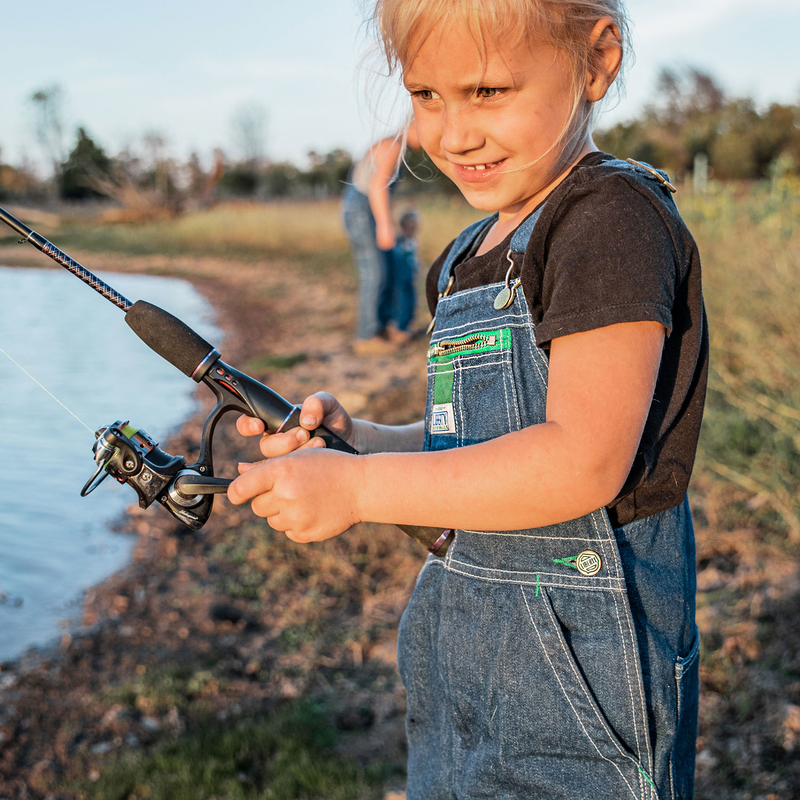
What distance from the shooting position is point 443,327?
4.28 feet

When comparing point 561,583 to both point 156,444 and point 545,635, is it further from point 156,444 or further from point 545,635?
point 156,444

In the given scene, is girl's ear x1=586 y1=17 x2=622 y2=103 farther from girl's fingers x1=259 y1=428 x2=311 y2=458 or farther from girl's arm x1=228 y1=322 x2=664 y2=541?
girl's fingers x1=259 y1=428 x2=311 y2=458

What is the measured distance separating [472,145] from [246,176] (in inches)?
1548

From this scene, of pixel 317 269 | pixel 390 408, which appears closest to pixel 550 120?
pixel 390 408

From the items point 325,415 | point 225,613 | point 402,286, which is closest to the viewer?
point 325,415

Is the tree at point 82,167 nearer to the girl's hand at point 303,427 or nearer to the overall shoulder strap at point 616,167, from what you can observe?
the girl's hand at point 303,427

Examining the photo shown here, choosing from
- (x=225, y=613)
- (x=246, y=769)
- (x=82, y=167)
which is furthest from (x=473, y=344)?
(x=225, y=613)

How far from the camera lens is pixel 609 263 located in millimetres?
963

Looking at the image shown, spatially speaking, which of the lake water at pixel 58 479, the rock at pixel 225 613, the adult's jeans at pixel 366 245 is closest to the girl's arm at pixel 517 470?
the lake water at pixel 58 479

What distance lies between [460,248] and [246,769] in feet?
5.62

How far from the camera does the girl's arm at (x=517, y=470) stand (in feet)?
3.14

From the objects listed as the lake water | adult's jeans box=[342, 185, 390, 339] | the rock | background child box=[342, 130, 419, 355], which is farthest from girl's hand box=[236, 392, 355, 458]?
adult's jeans box=[342, 185, 390, 339]

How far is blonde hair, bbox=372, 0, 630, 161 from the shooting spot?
1.03m

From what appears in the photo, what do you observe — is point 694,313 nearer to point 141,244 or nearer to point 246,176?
point 141,244
